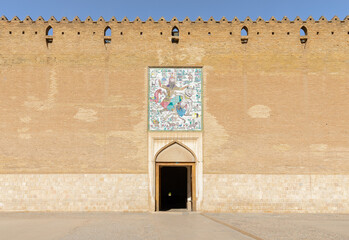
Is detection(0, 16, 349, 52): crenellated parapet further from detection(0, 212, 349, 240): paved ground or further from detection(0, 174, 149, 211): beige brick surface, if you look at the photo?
detection(0, 212, 349, 240): paved ground

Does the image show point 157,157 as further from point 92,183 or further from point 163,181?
point 163,181

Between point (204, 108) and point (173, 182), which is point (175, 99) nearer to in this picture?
point (204, 108)

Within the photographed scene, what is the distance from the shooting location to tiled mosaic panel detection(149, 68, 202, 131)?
9984 millimetres

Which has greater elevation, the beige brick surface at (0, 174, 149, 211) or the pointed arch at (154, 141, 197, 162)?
the pointed arch at (154, 141, 197, 162)

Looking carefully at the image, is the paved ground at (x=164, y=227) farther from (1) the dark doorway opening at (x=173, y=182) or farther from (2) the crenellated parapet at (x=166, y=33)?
(1) the dark doorway opening at (x=173, y=182)

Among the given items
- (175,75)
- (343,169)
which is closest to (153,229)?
(175,75)

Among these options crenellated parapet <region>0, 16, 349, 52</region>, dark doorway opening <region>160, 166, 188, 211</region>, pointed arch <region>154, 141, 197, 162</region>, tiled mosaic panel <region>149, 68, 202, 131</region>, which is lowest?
dark doorway opening <region>160, 166, 188, 211</region>

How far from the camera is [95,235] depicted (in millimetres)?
6027

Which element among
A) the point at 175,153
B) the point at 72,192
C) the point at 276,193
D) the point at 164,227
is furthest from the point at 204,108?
the point at 72,192

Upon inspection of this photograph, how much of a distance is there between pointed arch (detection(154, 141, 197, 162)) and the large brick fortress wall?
18.6 inches

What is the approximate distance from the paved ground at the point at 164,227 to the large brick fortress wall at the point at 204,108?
87 centimetres

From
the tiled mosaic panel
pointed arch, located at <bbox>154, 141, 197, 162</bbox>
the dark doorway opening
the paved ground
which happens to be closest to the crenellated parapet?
the tiled mosaic panel

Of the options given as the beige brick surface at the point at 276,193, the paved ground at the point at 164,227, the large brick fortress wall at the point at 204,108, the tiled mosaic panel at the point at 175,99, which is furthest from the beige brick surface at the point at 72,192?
the beige brick surface at the point at 276,193

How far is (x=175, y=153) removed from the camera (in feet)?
32.7
